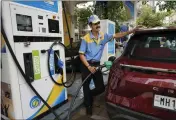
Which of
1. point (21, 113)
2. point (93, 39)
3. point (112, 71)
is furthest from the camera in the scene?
point (93, 39)

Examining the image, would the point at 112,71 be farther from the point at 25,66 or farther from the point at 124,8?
the point at 124,8

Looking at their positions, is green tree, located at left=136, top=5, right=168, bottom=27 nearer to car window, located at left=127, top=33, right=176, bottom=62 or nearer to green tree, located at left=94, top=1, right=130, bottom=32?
green tree, located at left=94, top=1, right=130, bottom=32

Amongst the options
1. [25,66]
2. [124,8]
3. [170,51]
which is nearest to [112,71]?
[170,51]

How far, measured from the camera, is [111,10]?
9477mm

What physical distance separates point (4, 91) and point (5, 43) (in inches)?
30.9

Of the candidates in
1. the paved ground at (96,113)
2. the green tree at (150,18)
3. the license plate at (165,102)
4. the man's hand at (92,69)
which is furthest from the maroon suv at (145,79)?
the green tree at (150,18)

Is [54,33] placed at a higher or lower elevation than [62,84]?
higher

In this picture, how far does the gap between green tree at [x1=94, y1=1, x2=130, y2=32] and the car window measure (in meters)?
6.57

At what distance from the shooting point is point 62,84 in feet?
11.4

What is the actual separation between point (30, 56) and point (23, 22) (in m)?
0.52

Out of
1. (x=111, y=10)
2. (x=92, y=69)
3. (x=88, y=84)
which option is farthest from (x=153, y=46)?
(x=111, y=10)

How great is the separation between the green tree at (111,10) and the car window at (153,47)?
6.57 m

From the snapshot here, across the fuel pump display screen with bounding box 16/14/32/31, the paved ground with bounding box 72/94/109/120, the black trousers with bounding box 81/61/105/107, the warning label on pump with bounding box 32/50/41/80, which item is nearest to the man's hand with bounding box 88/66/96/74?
the black trousers with bounding box 81/61/105/107

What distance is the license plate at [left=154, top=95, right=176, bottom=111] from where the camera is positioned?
1.76m
